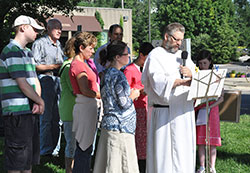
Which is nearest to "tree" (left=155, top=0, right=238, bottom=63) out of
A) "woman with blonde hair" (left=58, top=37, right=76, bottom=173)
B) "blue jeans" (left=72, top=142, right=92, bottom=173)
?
"woman with blonde hair" (left=58, top=37, right=76, bottom=173)

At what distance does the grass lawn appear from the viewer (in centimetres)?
547

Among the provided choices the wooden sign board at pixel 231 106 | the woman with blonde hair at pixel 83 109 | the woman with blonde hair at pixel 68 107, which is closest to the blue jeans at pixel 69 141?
the woman with blonde hair at pixel 68 107

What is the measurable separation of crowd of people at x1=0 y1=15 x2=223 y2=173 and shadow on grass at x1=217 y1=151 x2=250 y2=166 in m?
1.03

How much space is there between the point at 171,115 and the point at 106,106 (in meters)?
0.85

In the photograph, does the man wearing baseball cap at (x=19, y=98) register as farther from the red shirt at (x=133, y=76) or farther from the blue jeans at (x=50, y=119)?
the blue jeans at (x=50, y=119)

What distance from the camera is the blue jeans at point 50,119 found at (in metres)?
5.77

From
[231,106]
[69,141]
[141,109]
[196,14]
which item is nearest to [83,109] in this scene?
[69,141]

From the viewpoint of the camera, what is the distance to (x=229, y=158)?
6047mm

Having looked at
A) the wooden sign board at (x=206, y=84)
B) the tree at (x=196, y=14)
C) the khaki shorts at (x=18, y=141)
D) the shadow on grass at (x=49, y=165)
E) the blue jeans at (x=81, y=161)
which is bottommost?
the shadow on grass at (x=49, y=165)

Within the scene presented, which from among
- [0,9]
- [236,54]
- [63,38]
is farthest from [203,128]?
[236,54]

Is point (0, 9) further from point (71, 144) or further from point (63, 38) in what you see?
point (63, 38)

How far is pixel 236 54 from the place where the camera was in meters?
48.6

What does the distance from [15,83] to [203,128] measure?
2.91 meters

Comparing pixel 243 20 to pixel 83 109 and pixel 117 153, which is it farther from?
pixel 117 153
